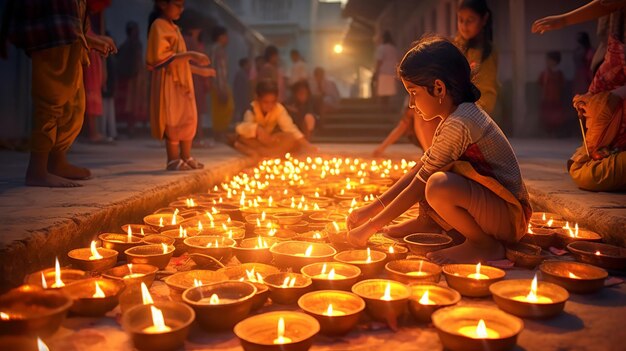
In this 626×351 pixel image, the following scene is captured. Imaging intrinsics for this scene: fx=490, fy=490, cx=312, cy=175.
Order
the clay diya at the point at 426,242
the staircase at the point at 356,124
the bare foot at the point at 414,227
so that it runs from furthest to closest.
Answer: the staircase at the point at 356,124
the bare foot at the point at 414,227
the clay diya at the point at 426,242

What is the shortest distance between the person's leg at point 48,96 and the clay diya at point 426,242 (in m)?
2.84

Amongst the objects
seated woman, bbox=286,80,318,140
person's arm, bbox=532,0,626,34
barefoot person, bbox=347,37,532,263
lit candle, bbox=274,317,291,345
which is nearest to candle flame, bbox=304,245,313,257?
barefoot person, bbox=347,37,532,263

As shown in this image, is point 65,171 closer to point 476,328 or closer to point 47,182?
point 47,182

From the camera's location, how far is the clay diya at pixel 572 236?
297cm

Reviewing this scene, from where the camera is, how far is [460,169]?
8.57ft

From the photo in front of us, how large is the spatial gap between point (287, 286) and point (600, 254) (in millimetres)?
1647

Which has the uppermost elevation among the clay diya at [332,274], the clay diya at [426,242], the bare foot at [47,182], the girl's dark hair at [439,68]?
the girl's dark hair at [439,68]

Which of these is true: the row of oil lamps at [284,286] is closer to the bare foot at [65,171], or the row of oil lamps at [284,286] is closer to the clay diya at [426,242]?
the clay diya at [426,242]

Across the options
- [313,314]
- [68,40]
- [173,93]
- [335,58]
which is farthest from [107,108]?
[335,58]

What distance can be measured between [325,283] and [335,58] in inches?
1522

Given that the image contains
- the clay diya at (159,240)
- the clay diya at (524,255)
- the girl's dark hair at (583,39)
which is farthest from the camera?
the girl's dark hair at (583,39)

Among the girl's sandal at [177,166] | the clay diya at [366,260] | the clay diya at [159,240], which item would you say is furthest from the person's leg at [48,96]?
the clay diya at [366,260]

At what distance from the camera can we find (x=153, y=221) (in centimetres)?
347

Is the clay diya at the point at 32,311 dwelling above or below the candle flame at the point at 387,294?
above
